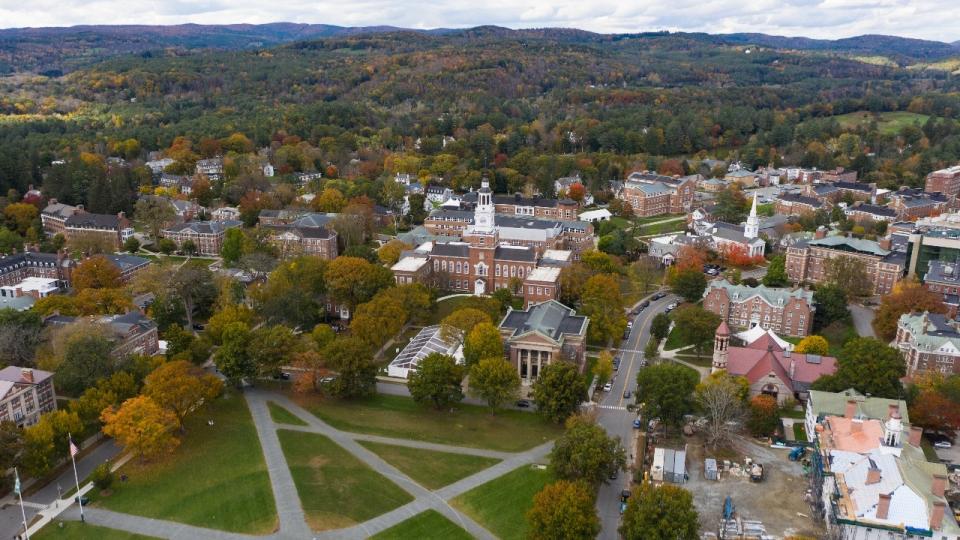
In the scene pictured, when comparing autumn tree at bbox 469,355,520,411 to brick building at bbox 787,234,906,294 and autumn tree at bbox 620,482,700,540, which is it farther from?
brick building at bbox 787,234,906,294

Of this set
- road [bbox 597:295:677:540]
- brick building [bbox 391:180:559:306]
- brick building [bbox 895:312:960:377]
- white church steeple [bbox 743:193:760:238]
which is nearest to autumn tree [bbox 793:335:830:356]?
brick building [bbox 895:312:960:377]

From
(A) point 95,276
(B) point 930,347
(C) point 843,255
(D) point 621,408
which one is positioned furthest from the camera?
(C) point 843,255

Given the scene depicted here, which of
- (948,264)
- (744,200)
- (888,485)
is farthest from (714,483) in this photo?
(744,200)

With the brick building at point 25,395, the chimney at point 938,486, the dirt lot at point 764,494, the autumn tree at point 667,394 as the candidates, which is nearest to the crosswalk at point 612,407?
the autumn tree at point 667,394

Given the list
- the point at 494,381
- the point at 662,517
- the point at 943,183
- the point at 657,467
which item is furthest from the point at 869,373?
the point at 943,183

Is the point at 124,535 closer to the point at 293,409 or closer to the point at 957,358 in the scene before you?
the point at 293,409

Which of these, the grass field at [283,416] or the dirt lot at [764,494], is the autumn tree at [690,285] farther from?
the grass field at [283,416]

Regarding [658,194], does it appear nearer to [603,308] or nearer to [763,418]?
[603,308]
